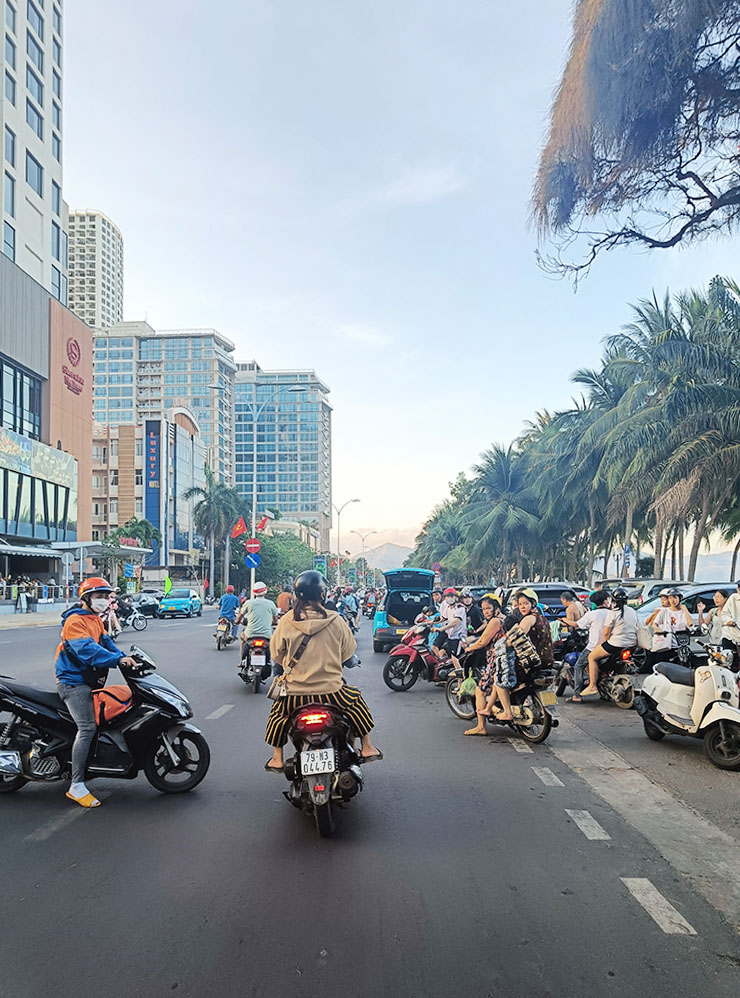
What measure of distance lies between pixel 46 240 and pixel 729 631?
2388 inches

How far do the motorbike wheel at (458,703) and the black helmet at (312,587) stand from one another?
4.96m

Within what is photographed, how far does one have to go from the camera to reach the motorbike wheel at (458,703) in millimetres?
10289

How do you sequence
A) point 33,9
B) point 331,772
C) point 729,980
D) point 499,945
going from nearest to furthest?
1. point 729,980
2. point 499,945
3. point 331,772
4. point 33,9

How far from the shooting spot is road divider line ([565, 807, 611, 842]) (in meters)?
5.61

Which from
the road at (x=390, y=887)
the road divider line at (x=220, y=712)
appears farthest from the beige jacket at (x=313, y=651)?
the road divider line at (x=220, y=712)

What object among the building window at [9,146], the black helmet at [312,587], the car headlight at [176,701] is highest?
the building window at [9,146]

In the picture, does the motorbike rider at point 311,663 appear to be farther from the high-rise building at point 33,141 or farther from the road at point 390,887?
the high-rise building at point 33,141

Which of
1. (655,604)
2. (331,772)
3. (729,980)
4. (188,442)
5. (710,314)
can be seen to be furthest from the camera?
(188,442)

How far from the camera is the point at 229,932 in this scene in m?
3.98

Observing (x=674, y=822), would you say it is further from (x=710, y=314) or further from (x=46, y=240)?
(x=46, y=240)

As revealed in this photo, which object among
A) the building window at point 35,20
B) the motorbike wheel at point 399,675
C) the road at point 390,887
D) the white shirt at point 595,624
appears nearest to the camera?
the road at point 390,887

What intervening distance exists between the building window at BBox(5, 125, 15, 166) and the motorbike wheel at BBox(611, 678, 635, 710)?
185 feet

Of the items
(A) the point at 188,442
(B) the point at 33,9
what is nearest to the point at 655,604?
(B) the point at 33,9

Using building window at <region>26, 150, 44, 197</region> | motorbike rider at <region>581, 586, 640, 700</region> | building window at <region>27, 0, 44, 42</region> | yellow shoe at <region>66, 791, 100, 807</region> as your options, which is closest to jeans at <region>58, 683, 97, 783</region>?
yellow shoe at <region>66, 791, 100, 807</region>
